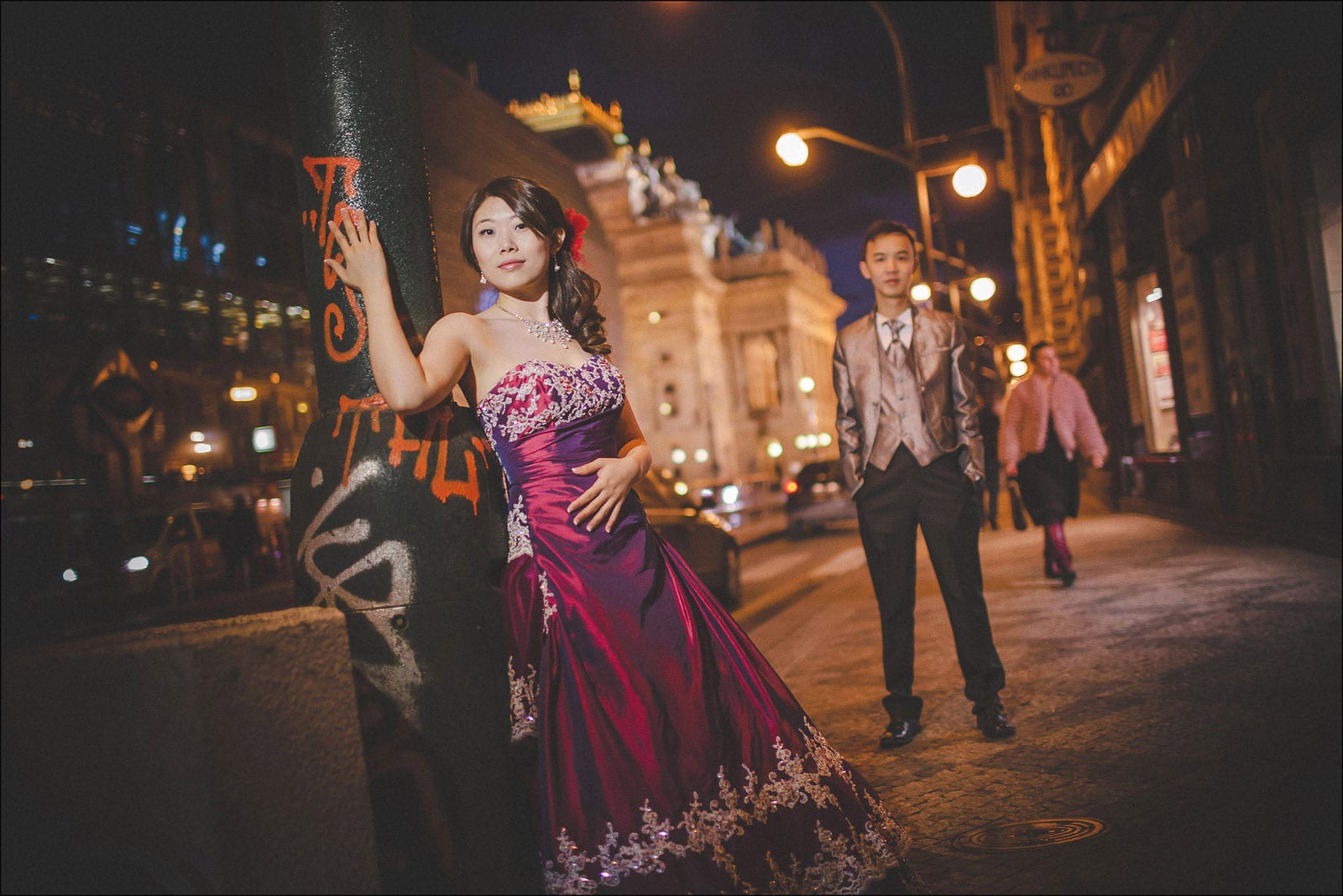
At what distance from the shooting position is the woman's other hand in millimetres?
2631

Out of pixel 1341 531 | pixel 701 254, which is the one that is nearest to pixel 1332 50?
pixel 1341 531

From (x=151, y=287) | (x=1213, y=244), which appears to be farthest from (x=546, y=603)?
(x=151, y=287)

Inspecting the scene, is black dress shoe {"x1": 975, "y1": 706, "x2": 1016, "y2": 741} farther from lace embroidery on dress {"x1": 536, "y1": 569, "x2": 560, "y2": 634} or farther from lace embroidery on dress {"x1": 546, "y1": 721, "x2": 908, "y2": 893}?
lace embroidery on dress {"x1": 536, "y1": 569, "x2": 560, "y2": 634}

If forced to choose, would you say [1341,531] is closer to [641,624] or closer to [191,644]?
[641,624]

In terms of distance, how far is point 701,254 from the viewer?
7262cm

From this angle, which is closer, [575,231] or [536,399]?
[536,399]

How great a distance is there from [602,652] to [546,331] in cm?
88

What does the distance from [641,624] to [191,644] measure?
3.84 feet

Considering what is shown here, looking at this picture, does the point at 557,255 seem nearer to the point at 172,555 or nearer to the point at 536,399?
→ the point at 536,399

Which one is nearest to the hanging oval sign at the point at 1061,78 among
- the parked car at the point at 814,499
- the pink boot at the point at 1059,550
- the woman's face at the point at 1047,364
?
the woman's face at the point at 1047,364

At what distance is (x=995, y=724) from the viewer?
414 centimetres

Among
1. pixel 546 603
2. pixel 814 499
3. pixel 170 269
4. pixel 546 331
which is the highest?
pixel 170 269

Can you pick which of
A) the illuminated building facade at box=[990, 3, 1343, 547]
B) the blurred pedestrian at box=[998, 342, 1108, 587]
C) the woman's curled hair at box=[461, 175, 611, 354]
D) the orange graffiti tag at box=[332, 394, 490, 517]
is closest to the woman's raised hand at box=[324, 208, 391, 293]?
the orange graffiti tag at box=[332, 394, 490, 517]

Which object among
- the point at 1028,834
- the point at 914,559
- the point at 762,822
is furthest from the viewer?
the point at 914,559
